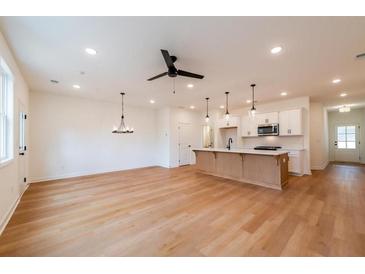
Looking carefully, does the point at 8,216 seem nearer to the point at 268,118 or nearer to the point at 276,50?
the point at 276,50

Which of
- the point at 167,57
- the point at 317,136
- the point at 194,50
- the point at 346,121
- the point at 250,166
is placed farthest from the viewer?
the point at 346,121

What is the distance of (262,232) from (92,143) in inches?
238

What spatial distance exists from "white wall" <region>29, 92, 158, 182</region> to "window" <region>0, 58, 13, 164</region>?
8.08 ft

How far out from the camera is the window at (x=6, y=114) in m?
2.86

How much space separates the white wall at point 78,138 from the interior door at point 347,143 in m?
10.4

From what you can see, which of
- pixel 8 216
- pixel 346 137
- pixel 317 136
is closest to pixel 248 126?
pixel 317 136

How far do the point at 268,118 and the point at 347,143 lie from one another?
610 centimetres

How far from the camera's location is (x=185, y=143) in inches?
323

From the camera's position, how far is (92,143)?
6211 millimetres

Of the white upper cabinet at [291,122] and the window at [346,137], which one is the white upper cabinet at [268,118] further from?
the window at [346,137]

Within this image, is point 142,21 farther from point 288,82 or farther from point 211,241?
point 288,82

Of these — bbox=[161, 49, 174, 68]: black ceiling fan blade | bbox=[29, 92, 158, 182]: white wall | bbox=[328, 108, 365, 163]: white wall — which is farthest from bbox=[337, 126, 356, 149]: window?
bbox=[161, 49, 174, 68]: black ceiling fan blade

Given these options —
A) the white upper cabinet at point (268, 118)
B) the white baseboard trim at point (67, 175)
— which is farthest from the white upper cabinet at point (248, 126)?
the white baseboard trim at point (67, 175)

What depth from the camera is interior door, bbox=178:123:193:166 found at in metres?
8.00
